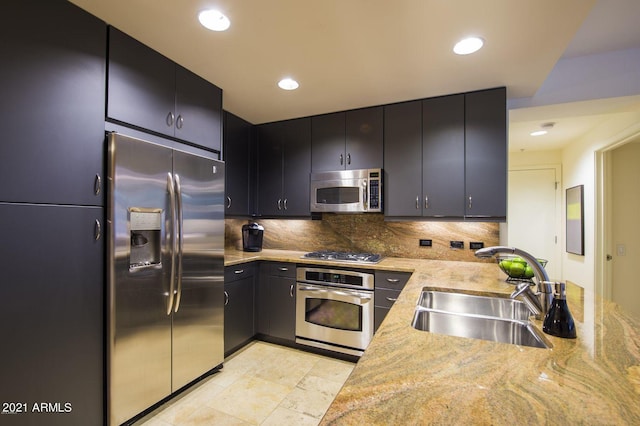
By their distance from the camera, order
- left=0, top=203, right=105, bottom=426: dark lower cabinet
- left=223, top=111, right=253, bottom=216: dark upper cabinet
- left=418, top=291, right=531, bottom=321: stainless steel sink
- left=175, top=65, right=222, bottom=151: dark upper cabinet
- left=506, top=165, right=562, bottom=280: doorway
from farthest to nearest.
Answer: left=506, top=165, right=562, bottom=280: doorway, left=223, top=111, right=253, bottom=216: dark upper cabinet, left=175, top=65, right=222, bottom=151: dark upper cabinet, left=418, top=291, right=531, bottom=321: stainless steel sink, left=0, top=203, right=105, bottom=426: dark lower cabinet

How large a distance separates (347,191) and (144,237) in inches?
69.6

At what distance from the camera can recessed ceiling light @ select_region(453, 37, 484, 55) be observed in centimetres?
172

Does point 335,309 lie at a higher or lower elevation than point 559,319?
lower

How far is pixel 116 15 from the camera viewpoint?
61.4 inches

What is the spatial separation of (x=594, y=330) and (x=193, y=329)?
220cm

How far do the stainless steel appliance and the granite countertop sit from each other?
1.44 m

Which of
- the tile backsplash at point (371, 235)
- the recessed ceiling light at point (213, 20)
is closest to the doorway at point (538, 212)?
the tile backsplash at point (371, 235)

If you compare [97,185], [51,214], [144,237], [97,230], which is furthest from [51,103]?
[144,237]

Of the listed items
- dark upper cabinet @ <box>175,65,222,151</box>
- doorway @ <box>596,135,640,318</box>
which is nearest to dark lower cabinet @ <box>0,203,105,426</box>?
dark upper cabinet @ <box>175,65,222,151</box>

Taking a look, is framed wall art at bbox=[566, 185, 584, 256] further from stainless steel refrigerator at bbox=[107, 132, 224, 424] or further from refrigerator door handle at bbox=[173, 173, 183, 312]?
refrigerator door handle at bbox=[173, 173, 183, 312]

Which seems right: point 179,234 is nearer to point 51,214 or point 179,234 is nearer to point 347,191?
point 51,214

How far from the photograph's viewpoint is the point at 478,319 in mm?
1287

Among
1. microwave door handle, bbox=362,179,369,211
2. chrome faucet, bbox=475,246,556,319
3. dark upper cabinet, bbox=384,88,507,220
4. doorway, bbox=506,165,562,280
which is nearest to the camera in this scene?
chrome faucet, bbox=475,246,556,319

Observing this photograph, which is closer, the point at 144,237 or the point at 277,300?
the point at 144,237
